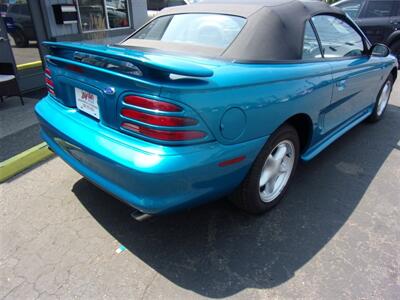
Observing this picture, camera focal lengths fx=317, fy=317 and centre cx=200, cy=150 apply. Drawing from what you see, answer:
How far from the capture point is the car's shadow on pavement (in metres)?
→ 2.01

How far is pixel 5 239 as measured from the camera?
7.42ft

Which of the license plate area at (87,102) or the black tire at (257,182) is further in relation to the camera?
the black tire at (257,182)

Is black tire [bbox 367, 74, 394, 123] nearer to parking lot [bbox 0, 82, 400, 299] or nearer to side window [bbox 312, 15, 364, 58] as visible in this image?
side window [bbox 312, 15, 364, 58]

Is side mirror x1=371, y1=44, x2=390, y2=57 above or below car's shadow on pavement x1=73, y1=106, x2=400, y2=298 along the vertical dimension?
above

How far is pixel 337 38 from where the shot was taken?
10.5ft

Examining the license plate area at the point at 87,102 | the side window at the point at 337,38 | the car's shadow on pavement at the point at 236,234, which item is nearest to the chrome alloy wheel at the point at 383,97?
the side window at the point at 337,38

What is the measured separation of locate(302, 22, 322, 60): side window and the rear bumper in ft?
3.17

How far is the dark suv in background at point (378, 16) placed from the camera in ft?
25.1

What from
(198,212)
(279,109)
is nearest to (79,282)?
(198,212)

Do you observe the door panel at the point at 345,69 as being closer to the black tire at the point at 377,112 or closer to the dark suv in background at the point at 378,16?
the black tire at the point at 377,112

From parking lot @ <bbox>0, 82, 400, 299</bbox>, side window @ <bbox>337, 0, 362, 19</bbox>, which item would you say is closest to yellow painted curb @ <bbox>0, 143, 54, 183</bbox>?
parking lot @ <bbox>0, 82, 400, 299</bbox>

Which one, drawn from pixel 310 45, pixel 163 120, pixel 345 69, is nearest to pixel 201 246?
pixel 163 120

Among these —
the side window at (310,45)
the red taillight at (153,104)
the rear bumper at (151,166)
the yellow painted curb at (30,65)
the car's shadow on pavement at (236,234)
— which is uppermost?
the side window at (310,45)

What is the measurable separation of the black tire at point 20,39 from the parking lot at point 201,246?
3639mm
